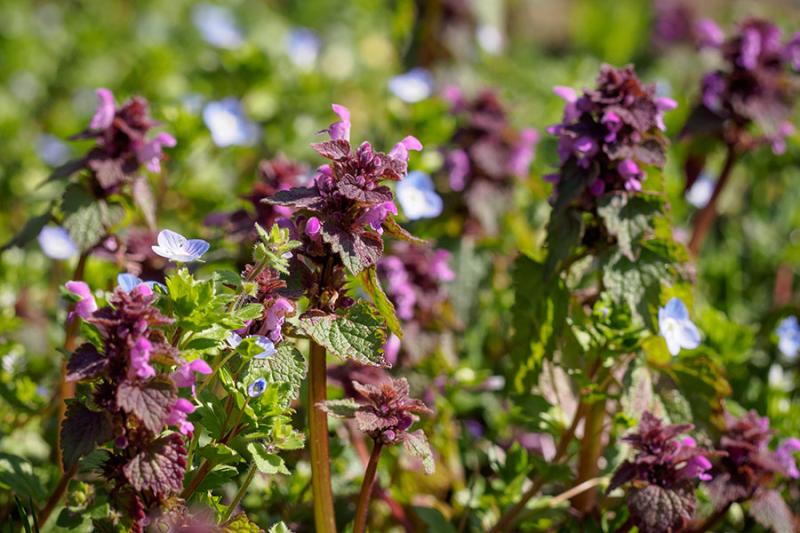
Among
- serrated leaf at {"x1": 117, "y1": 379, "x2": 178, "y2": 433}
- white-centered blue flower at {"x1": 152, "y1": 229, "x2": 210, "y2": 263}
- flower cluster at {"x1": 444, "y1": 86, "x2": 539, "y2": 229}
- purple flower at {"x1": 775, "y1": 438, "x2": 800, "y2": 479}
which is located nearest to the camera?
serrated leaf at {"x1": 117, "y1": 379, "x2": 178, "y2": 433}

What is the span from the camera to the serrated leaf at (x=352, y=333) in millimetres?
1647

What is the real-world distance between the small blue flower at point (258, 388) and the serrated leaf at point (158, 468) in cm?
16

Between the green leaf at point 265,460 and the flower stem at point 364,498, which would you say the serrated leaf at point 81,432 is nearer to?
the green leaf at point 265,460

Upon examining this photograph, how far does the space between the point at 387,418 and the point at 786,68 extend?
187 cm

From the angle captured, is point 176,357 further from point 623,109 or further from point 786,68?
point 786,68

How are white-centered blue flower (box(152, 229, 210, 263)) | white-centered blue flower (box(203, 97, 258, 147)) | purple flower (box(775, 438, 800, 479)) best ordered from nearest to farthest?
white-centered blue flower (box(152, 229, 210, 263)) < purple flower (box(775, 438, 800, 479)) < white-centered blue flower (box(203, 97, 258, 147))

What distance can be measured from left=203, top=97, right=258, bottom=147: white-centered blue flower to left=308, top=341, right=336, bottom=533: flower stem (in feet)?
5.39

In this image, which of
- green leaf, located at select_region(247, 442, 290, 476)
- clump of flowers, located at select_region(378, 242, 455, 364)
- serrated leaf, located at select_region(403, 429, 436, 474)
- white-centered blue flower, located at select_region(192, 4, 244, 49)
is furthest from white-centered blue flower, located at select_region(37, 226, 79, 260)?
white-centered blue flower, located at select_region(192, 4, 244, 49)

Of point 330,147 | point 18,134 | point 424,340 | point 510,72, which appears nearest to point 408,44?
Answer: point 510,72

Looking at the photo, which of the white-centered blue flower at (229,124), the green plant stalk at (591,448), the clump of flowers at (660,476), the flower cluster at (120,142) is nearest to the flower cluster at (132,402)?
the flower cluster at (120,142)

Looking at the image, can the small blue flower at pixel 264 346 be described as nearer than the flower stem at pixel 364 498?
Yes

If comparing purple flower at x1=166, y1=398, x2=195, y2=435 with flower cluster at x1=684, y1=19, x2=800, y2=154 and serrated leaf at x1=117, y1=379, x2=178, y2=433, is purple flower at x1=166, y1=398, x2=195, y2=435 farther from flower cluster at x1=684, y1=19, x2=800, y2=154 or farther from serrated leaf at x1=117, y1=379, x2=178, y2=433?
flower cluster at x1=684, y1=19, x2=800, y2=154

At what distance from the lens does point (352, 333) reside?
1682mm

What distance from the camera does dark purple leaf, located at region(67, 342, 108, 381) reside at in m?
1.49
